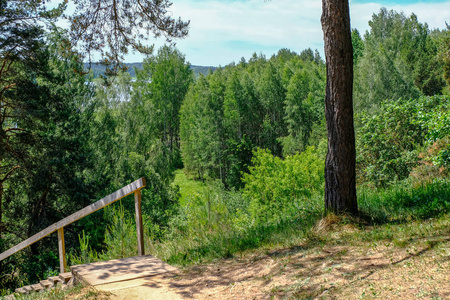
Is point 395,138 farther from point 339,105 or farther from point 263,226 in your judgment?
point 339,105

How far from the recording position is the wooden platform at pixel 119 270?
180 inches

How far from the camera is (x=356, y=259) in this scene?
Result: 3924mm

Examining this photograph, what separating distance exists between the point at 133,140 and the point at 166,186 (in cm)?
590

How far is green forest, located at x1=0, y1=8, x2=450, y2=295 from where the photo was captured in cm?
628

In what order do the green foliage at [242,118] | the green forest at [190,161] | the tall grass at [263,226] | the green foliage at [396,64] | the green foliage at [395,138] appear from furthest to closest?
the green foliage at [242,118] < the green foliage at [396,64] < the green foliage at [395,138] < the green forest at [190,161] < the tall grass at [263,226]

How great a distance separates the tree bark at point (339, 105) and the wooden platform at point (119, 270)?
2.51 metres

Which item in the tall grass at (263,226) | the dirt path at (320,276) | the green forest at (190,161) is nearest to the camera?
the dirt path at (320,276)

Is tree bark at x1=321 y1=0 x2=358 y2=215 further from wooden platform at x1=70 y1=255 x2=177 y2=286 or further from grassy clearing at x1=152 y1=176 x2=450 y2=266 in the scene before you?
wooden platform at x1=70 y1=255 x2=177 y2=286

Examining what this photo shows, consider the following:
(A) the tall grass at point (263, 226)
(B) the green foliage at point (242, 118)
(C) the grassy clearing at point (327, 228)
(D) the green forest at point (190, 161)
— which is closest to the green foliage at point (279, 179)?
(D) the green forest at point (190, 161)

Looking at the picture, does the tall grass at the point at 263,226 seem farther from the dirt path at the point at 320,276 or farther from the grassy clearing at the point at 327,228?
the dirt path at the point at 320,276

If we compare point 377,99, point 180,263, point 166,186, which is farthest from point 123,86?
point 180,263

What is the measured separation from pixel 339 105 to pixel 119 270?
3.66m

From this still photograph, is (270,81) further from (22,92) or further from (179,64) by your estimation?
(22,92)

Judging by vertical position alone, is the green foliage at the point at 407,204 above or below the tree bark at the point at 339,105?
below
